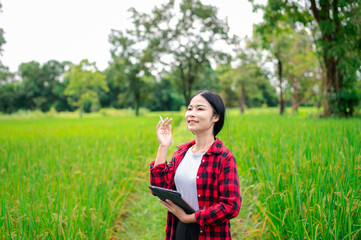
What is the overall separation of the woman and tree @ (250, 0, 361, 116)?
710 cm

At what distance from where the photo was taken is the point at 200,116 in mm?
1233

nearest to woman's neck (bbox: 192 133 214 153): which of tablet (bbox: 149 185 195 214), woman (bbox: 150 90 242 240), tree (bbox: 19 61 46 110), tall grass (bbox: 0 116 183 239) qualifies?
woman (bbox: 150 90 242 240)

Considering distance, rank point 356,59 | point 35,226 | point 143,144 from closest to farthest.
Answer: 1. point 35,226
2. point 143,144
3. point 356,59

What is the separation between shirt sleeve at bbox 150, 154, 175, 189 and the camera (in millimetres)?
1311

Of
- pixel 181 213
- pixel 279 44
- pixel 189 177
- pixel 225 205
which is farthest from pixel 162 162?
pixel 279 44

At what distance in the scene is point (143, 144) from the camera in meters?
5.72

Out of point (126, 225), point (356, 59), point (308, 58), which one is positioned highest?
point (308, 58)

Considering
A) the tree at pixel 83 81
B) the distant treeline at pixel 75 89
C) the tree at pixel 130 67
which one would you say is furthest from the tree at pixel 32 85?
the tree at pixel 130 67

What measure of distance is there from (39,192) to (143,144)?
3.33m

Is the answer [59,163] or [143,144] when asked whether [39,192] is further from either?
[143,144]

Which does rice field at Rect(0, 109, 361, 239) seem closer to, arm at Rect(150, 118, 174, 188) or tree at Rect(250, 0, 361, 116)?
arm at Rect(150, 118, 174, 188)

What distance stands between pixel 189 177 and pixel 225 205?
0.23 metres

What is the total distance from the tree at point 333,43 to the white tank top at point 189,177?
7.21 meters

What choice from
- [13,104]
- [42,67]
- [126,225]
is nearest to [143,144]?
[126,225]
